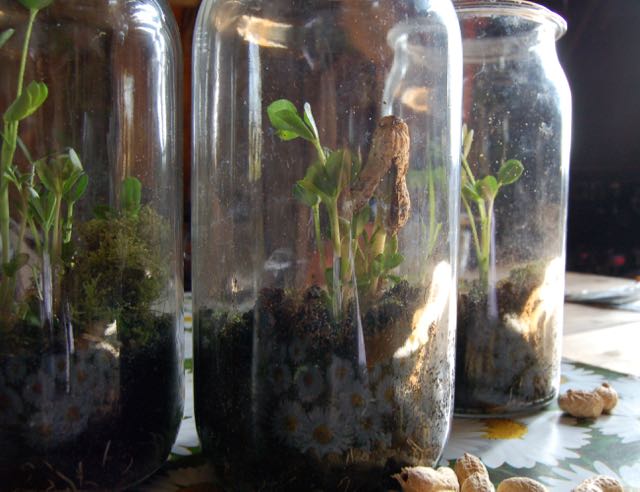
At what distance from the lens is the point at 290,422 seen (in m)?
0.39

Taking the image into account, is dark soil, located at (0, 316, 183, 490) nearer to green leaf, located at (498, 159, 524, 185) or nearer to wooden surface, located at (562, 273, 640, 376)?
green leaf, located at (498, 159, 524, 185)

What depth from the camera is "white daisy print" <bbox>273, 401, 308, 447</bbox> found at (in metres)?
0.39

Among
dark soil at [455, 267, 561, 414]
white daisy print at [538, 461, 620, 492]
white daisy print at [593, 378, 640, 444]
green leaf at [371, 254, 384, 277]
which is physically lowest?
white daisy print at [593, 378, 640, 444]

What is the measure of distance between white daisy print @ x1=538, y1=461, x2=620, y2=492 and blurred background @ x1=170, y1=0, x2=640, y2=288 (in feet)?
5.71

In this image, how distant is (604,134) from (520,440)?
1.92 m

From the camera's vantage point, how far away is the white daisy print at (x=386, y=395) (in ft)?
1.30

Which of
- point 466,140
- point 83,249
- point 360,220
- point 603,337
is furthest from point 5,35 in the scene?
point 603,337

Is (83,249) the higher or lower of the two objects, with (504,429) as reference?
higher

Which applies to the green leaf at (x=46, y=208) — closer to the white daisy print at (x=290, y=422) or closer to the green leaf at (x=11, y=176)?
the green leaf at (x=11, y=176)

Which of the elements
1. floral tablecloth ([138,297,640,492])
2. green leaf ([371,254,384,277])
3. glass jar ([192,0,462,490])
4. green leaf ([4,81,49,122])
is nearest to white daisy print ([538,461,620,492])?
floral tablecloth ([138,297,640,492])

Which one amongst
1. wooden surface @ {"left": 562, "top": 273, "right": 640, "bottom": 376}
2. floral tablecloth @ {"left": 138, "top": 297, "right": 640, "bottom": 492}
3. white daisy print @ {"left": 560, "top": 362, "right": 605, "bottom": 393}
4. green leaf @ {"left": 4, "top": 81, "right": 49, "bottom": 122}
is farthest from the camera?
wooden surface @ {"left": 562, "top": 273, "right": 640, "bottom": 376}

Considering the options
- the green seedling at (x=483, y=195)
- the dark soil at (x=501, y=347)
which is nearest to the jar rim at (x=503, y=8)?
the green seedling at (x=483, y=195)

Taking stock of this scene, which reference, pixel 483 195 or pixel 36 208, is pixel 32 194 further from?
pixel 483 195

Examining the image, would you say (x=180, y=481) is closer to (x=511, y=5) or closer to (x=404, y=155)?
(x=404, y=155)
